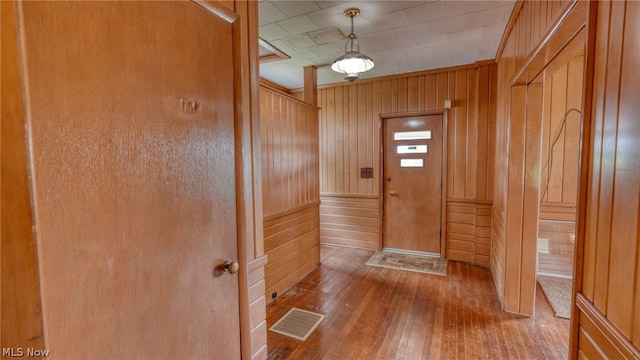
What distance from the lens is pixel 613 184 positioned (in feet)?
3.14

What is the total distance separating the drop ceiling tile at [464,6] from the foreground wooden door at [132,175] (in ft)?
6.29

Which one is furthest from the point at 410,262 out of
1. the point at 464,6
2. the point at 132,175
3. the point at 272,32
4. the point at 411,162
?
the point at 132,175

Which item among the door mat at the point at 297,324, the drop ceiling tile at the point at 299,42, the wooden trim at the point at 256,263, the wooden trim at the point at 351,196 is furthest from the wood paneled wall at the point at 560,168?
the wooden trim at the point at 256,263

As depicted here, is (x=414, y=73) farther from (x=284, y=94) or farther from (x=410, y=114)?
(x=284, y=94)

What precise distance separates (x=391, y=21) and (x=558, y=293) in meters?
3.11

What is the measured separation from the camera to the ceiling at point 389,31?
2.28m

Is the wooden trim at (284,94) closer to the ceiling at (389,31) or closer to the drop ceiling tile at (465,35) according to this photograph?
the ceiling at (389,31)

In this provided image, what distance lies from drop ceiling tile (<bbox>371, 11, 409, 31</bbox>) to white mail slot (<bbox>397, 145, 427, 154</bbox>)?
6.04 feet

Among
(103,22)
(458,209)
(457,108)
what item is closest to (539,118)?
(457,108)

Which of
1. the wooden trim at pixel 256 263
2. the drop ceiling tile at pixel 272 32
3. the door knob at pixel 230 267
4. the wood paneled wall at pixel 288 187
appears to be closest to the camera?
the door knob at pixel 230 267

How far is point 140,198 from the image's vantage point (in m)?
0.90

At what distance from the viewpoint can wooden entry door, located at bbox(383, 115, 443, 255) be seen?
397 centimetres

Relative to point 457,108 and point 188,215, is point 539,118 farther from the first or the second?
point 188,215

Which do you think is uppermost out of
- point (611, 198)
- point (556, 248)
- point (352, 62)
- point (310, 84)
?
point (310, 84)
